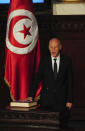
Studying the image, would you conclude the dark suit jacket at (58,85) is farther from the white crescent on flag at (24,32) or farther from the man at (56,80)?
the white crescent on flag at (24,32)

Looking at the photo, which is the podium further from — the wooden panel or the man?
the wooden panel

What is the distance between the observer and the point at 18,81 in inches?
178

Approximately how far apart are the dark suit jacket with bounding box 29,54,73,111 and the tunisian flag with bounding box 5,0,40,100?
3.23 ft

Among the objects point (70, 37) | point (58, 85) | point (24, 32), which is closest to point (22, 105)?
point (58, 85)

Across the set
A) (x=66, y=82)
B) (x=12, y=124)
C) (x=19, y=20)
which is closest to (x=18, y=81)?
(x=19, y=20)

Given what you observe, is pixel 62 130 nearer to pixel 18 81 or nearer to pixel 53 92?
pixel 53 92

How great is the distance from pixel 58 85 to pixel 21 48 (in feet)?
4.01

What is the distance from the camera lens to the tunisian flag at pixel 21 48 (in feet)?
14.5

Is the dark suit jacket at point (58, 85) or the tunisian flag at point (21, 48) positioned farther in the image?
the tunisian flag at point (21, 48)

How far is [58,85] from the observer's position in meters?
3.43

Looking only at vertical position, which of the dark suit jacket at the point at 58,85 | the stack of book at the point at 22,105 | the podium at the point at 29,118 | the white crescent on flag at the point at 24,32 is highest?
the white crescent on flag at the point at 24,32

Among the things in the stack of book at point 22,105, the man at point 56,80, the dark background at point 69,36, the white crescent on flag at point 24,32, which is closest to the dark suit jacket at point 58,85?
the man at point 56,80

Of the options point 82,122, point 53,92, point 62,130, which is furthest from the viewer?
point 82,122

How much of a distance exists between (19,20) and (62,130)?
214cm
